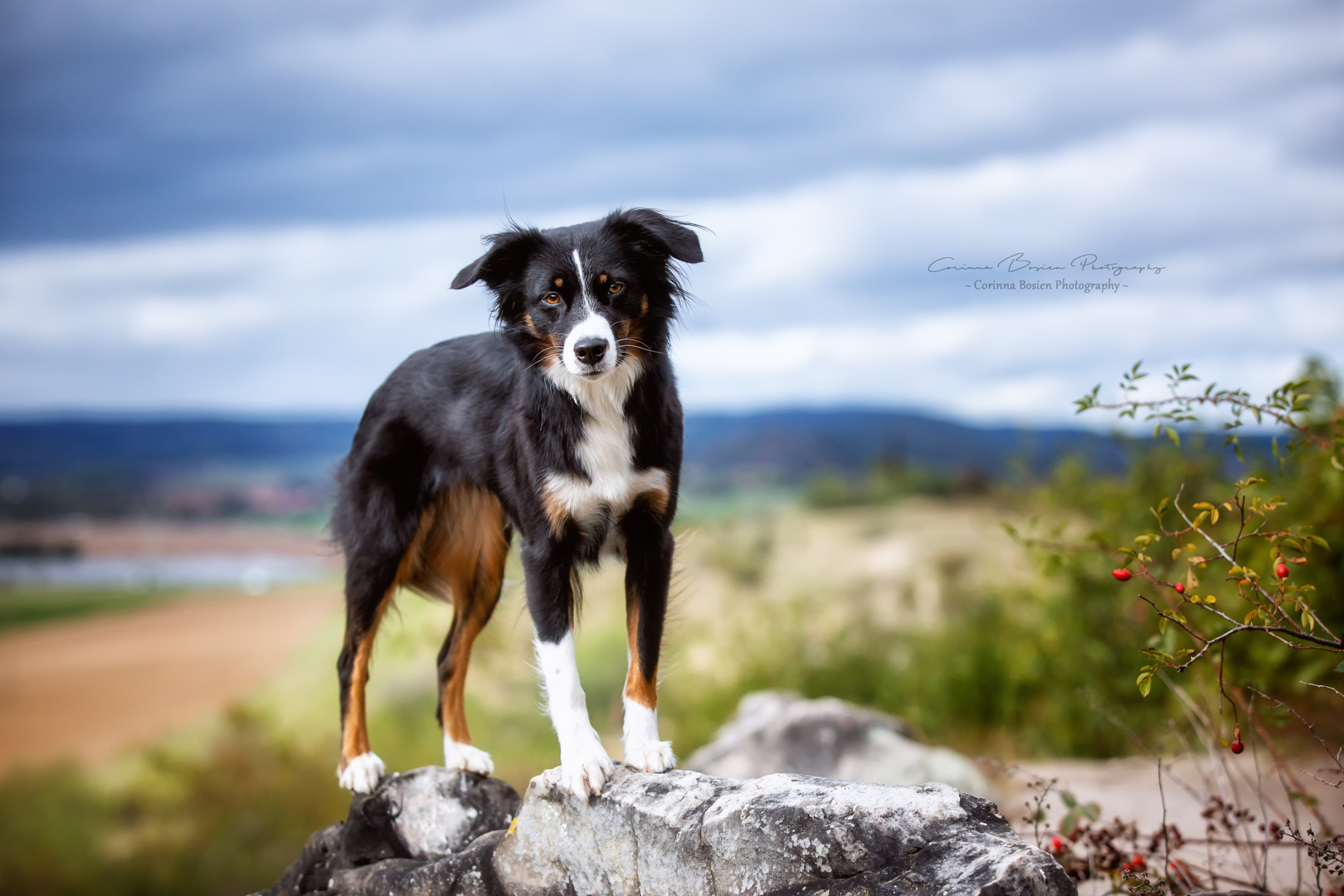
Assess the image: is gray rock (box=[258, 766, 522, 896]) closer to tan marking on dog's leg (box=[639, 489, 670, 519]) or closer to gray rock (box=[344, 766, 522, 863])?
gray rock (box=[344, 766, 522, 863])

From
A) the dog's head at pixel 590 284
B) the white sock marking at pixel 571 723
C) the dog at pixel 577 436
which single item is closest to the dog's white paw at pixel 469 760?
the dog at pixel 577 436

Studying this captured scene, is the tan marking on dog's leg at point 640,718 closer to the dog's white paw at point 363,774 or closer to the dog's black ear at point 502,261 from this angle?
the dog's white paw at point 363,774

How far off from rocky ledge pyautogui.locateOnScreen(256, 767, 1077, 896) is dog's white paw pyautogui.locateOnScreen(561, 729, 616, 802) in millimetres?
47

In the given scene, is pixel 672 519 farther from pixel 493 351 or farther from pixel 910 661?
pixel 910 661

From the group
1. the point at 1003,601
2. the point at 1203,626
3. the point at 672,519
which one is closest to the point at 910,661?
the point at 1003,601

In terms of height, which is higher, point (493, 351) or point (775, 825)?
point (493, 351)

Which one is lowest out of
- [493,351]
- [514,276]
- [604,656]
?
[604,656]

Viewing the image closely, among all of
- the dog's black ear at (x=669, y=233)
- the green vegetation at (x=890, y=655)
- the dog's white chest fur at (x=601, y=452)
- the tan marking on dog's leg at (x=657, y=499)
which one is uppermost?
the dog's black ear at (x=669, y=233)

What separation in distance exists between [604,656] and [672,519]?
19.8 ft

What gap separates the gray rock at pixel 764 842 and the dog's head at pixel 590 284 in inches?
53.6

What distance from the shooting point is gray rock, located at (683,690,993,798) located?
6250mm

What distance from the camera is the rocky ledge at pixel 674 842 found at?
2756mm

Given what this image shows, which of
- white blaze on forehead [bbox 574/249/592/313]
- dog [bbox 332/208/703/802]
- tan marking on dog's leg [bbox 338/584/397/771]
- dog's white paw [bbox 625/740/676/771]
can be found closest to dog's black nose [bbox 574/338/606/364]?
dog [bbox 332/208/703/802]

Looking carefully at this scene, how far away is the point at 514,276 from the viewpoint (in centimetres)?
366
